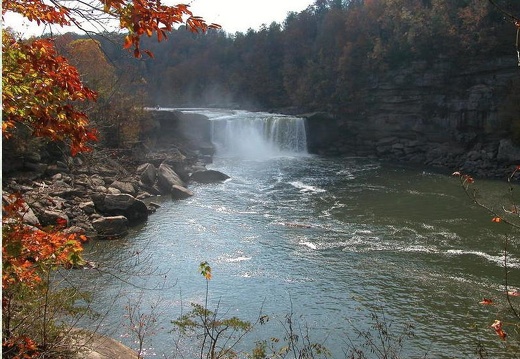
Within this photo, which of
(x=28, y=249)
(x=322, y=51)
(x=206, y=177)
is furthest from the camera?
(x=322, y=51)

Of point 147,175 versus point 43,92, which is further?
point 147,175

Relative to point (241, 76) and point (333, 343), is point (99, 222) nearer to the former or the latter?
point (333, 343)

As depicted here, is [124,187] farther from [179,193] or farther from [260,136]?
[260,136]

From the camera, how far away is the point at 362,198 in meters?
23.2

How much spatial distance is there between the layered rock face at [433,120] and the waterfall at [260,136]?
4.97 ft

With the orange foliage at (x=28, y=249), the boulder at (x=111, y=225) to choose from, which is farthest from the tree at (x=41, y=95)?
the boulder at (x=111, y=225)

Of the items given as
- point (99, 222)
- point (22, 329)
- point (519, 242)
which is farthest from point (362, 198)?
point (22, 329)

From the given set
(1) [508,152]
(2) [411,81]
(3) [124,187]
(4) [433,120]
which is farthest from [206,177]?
(2) [411,81]

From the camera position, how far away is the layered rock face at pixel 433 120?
107 feet

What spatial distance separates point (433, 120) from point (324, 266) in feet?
84.8

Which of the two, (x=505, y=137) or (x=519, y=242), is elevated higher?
(x=505, y=137)

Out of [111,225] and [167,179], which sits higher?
[167,179]

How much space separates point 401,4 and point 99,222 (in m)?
35.0

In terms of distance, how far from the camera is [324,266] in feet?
45.8
